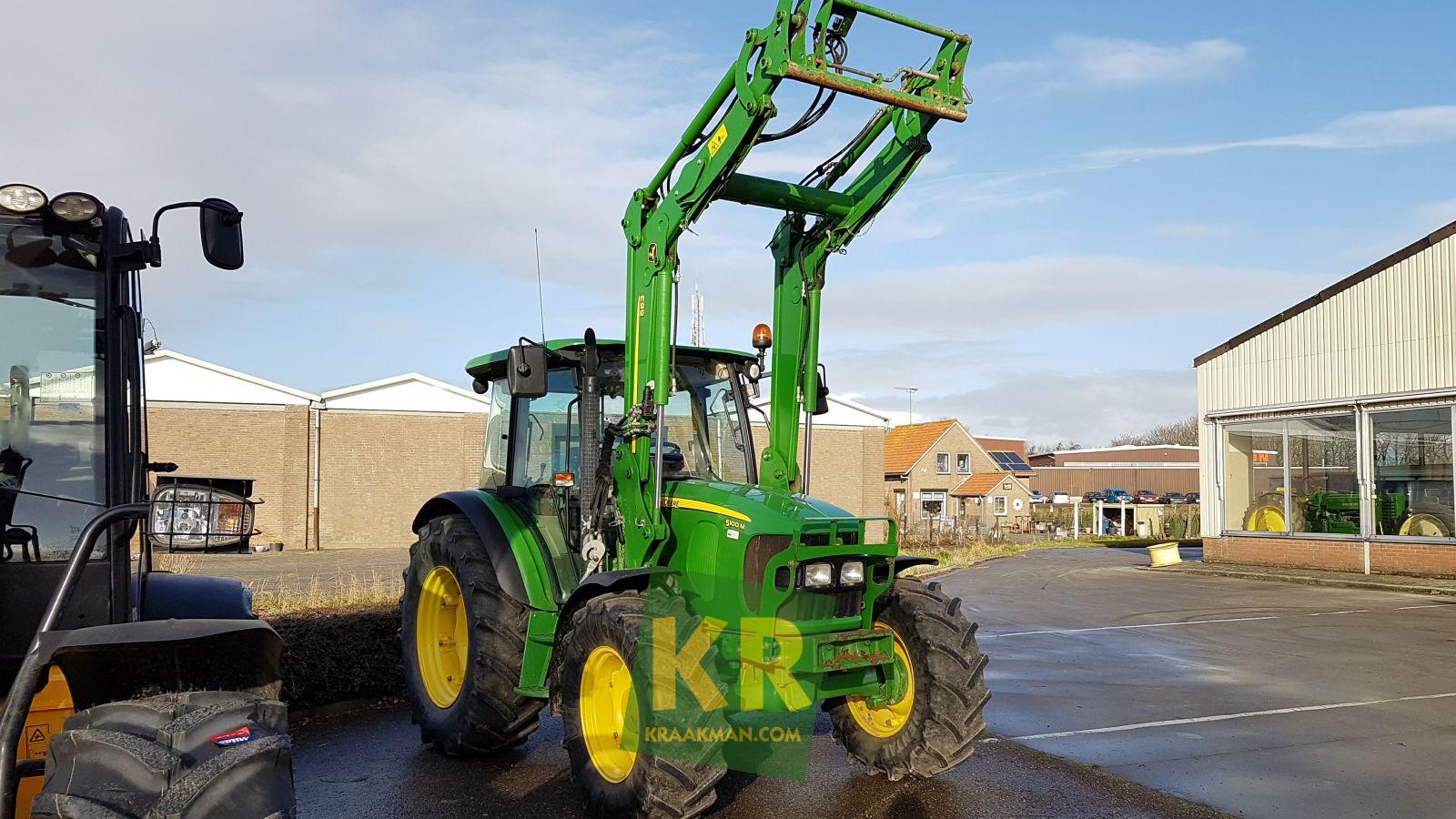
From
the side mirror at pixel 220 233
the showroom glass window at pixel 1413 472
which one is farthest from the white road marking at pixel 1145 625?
the side mirror at pixel 220 233

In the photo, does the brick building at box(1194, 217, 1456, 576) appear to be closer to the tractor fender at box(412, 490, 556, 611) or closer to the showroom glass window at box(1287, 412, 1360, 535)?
the showroom glass window at box(1287, 412, 1360, 535)

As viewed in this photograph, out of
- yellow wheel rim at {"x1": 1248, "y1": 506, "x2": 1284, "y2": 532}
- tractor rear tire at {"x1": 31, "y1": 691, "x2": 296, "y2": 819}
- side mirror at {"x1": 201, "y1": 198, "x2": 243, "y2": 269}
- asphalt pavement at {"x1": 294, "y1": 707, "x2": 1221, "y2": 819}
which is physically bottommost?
asphalt pavement at {"x1": 294, "y1": 707, "x2": 1221, "y2": 819}

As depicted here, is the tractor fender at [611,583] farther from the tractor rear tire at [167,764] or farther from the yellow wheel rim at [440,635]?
the tractor rear tire at [167,764]

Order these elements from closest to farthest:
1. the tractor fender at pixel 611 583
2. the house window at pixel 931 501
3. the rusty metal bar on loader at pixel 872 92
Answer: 1. the rusty metal bar on loader at pixel 872 92
2. the tractor fender at pixel 611 583
3. the house window at pixel 931 501

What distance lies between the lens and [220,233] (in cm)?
348

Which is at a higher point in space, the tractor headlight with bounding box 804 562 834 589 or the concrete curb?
the tractor headlight with bounding box 804 562 834 589

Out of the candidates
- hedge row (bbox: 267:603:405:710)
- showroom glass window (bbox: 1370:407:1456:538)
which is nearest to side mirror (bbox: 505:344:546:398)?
hedge row (bbox: 267:603:405:710)

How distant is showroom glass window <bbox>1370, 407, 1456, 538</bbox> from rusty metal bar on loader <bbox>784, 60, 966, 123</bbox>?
17218 mm

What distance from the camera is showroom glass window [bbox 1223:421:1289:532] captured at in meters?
21.5

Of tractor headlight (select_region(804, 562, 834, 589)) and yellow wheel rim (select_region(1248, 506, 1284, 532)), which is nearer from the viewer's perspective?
tractor headlight (select_region(804, 562, 834, 589))

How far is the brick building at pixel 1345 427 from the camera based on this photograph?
60.2ft

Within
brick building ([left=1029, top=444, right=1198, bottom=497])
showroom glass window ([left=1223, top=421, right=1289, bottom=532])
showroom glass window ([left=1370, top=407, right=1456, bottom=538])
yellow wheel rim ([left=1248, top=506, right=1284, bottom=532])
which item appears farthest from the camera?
brick building ([left=1029, top=444, right=1198, bottom=497])

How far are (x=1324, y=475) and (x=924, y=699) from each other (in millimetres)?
18427

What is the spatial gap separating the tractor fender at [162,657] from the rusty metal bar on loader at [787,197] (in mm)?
3634
